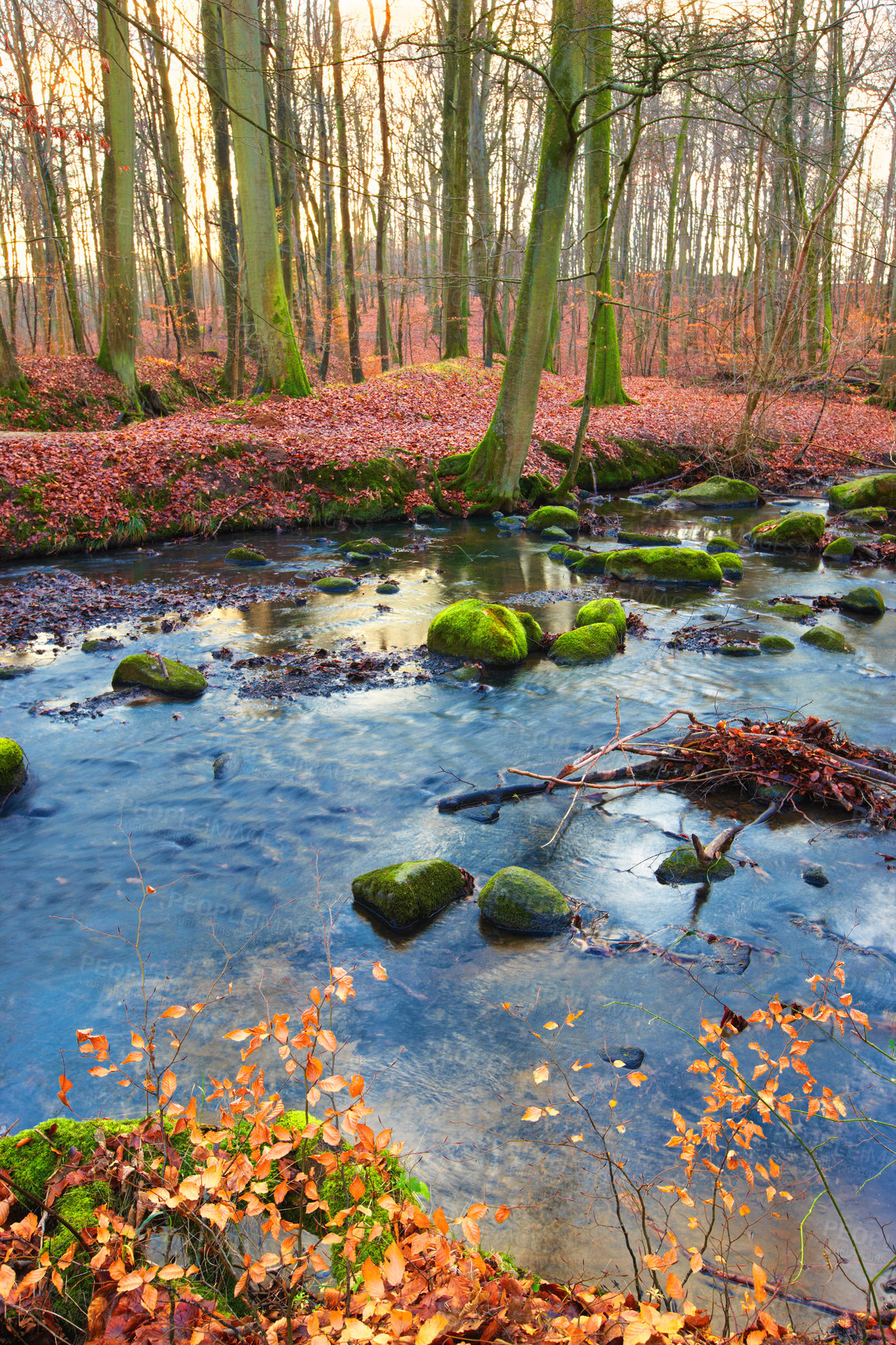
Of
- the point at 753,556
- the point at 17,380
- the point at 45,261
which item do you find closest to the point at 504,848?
the point at 753,556

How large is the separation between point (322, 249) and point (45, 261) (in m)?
9.79

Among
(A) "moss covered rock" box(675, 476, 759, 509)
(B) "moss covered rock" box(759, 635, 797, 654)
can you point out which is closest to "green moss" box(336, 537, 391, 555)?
(B) "moss covered rock" box(759, 635, 797, 654)

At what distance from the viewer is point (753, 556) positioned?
14109mm

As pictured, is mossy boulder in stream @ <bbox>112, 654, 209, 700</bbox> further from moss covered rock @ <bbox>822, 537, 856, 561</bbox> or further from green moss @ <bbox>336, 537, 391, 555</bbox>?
moss covered rock @ <bbox>822, 537, 856, 561</bbox>

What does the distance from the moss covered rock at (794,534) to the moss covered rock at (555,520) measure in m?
3.54

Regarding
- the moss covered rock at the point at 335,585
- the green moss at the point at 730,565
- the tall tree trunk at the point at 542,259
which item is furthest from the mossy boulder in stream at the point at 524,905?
the tall tree trunk at the point at 542,259

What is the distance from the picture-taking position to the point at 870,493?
16.6 metres

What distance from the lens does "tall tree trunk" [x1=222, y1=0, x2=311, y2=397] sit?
16156 millimetres

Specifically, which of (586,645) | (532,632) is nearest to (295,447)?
(532,632)

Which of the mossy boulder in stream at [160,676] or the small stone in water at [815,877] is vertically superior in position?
the mossy boulder in stream at [160,676]

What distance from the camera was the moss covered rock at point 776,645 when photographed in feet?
31.0

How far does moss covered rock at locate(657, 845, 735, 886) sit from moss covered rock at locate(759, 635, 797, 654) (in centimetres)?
494

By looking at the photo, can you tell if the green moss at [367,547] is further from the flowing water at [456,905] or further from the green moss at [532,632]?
the green moss at [532,632]

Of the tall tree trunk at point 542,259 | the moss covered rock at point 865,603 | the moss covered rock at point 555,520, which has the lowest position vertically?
the moss covered rock at point 865,603
